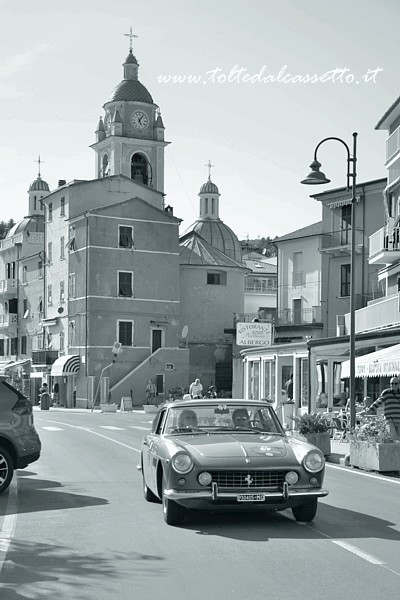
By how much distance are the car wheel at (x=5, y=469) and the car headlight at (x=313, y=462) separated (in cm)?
532

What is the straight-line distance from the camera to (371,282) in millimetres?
61531

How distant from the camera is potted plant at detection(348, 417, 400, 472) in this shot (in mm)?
19250

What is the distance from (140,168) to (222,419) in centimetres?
7423

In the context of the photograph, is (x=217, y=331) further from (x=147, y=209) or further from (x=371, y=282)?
(x=371, y=282)

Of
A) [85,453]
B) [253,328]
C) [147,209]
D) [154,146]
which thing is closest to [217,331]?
[147,209]

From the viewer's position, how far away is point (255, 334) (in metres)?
42.3

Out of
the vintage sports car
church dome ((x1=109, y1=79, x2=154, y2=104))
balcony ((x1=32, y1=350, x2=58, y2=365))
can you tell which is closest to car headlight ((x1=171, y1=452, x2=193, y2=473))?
the vintage sports car

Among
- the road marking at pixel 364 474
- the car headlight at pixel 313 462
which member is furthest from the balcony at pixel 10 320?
the car headlight at pixel 313 462

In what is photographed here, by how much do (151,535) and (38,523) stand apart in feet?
5.83

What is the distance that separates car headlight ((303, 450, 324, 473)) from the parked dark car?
5.32 metres

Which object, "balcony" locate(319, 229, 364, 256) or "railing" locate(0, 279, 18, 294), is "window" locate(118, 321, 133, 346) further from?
"railing" locate(0, 279, 18, 294)

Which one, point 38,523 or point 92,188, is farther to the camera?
point 92,188

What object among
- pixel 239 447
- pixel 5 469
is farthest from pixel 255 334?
pixel 239 447

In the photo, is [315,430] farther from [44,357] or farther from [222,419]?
[44,357]
